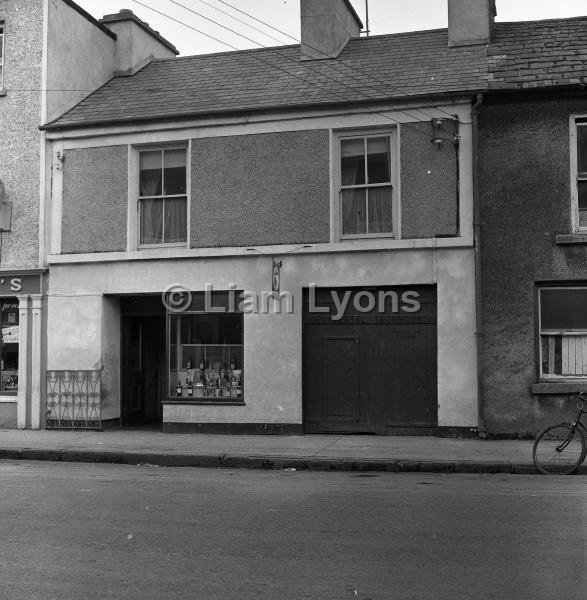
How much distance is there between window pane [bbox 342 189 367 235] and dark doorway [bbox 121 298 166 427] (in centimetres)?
429

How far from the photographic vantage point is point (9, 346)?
16656 millimetres

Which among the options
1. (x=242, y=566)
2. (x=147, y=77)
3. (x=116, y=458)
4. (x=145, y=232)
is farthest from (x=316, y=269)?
(x=242, y=566)

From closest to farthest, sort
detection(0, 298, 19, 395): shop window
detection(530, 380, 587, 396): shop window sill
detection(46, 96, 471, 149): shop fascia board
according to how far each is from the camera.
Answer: detection(530, 380, 587, 396): shop window sill < detection(46, 96, 471, 149): shop fascia board < detection(0, 298, 19, 395): shop window

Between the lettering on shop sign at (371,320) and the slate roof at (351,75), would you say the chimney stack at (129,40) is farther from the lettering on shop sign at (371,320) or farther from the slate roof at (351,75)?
the lettering on shop sign at (371,320)

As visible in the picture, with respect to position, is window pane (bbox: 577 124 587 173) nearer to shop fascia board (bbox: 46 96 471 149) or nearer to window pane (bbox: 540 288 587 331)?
shop fascia board (bbox: 46 96 471 149)

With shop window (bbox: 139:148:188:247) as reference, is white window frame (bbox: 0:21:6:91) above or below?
above

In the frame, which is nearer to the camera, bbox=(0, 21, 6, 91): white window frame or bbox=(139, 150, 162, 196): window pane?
bbox=(139, 150, 162, 196): window pane

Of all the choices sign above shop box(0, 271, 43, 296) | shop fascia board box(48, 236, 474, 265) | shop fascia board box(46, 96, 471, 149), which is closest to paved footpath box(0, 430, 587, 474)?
sign above shop box(0, 271, 43, 296)

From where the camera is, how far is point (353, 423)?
575 inches

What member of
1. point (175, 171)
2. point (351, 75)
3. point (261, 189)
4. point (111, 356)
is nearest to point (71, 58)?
point (175, 171)

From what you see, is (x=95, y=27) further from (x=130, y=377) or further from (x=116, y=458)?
(x=116, y=458)

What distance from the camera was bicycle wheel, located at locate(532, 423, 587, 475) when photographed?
10.8 m

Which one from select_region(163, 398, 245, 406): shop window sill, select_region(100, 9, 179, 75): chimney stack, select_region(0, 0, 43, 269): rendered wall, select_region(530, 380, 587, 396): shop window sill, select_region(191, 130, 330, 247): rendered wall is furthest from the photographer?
select_region(100, 9, 179, 75): chimney stack

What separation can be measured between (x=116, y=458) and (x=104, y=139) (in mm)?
6665
